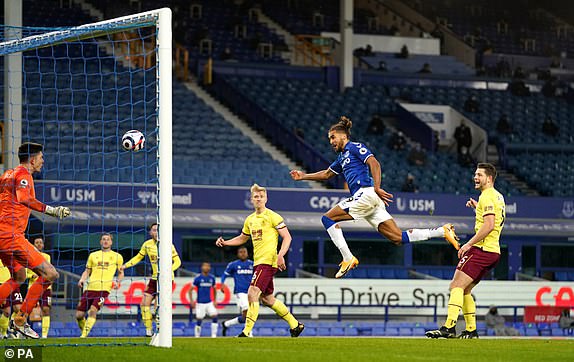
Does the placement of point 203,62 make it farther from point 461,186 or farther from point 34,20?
point 461,186

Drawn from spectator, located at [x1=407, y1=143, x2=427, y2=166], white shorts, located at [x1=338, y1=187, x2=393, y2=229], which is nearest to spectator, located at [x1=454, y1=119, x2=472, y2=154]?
spectator, located at [x1=407, y1=143, x2=427, y2=166]

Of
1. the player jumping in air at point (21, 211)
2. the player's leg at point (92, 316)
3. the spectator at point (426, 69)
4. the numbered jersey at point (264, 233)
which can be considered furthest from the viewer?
the spectator at point (426, 69)

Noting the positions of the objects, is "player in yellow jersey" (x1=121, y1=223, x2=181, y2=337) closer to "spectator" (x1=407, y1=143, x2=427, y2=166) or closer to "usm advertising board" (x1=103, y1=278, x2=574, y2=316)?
"usm advertising board" (x1=103, y1=278, x2=574, y2=316)

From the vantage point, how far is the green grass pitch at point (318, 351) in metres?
12.0

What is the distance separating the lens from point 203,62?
1556 inches

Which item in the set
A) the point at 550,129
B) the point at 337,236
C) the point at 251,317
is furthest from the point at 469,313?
the point at 550,129

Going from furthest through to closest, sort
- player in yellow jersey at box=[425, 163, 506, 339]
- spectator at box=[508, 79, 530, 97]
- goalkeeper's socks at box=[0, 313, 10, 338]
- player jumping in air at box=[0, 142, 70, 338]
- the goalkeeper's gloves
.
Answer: spectator at box=[508, 79, 530, 97] → goalkeeper's socks at box=[0, 313, 10, 338] → player in yellow jersey at box=[425, 163, 506, 339] → player jumping in air at box=[0, 142, 70, 338] → the goalkeeper's gloves

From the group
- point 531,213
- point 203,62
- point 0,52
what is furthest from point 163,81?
point 203,62

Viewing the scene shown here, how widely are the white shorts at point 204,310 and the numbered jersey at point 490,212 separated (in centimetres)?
1140

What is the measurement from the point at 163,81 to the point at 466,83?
31086 millimetres

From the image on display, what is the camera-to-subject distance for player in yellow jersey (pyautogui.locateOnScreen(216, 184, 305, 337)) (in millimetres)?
17453

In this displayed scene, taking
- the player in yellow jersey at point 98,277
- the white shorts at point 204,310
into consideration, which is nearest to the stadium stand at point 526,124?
the white shorts at point 204,310

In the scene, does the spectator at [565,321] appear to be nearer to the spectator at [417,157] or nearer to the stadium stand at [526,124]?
the stadium stand at [526,124]

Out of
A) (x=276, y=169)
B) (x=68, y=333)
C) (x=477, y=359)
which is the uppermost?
(x=276, y=169)
